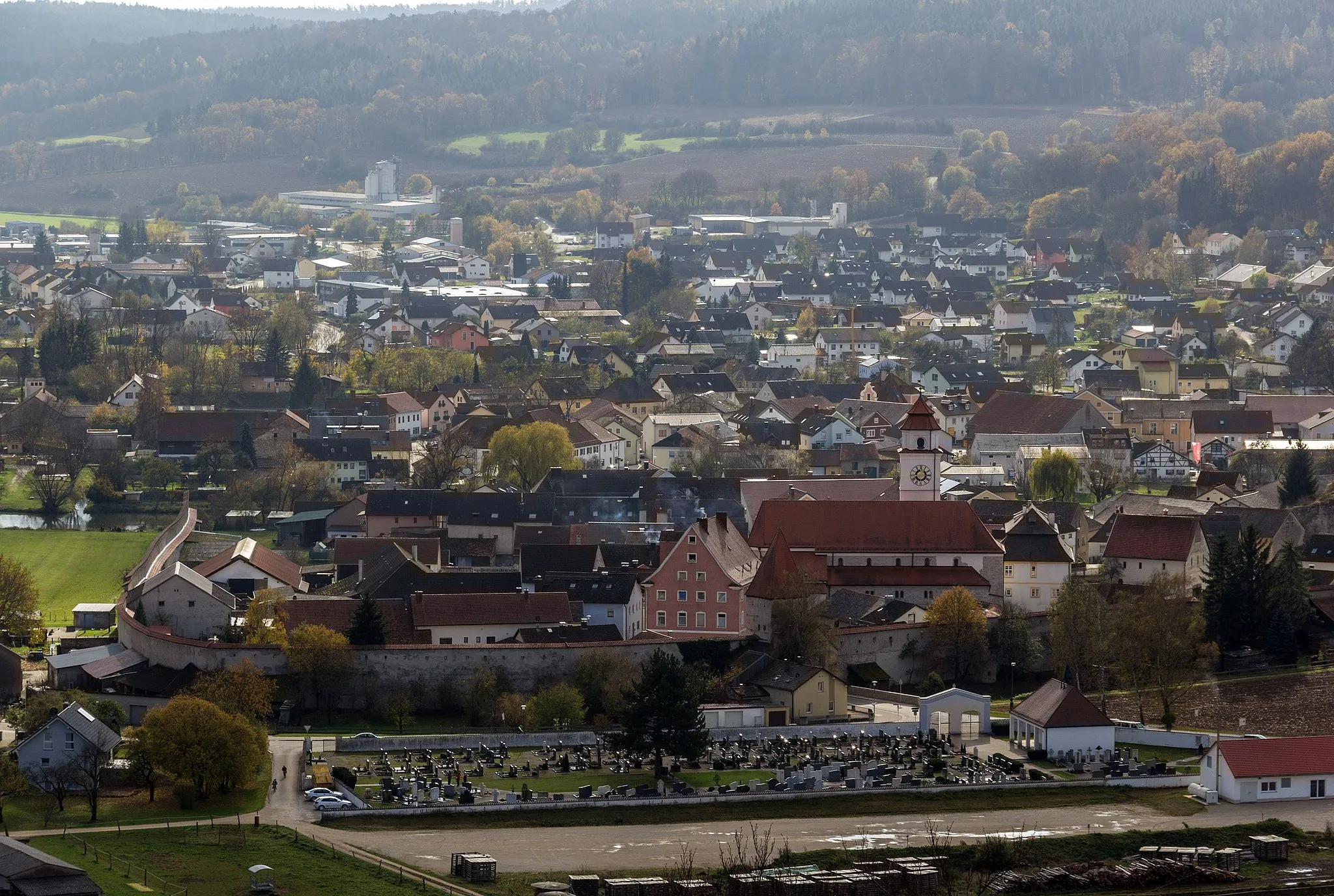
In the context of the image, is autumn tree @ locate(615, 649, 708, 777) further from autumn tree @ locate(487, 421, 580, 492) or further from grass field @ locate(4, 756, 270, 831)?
autumn tree @ locate(487, 421, 580, 492)

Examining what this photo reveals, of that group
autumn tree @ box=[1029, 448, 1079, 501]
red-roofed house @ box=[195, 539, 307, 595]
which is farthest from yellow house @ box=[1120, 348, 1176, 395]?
red-roofed house @ box=[195, 539, 307, 595]

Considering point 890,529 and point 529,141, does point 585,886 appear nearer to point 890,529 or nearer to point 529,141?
point 890,529

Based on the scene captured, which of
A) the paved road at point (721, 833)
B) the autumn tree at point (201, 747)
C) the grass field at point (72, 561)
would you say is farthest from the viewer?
the grass field at point (72, 561)

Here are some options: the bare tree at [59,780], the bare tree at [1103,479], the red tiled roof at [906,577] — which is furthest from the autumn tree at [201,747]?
the bare tree at [1103,479]

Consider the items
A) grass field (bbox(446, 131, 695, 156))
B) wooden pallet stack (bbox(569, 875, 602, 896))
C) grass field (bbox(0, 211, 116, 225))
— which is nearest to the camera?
wooden pallet stack (bbox(569, 875, 602, 896))

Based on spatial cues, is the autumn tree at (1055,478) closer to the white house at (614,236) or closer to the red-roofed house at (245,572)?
the red-roofed house at (245,572)

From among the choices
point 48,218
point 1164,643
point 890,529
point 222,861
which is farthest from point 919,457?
point 48,218
